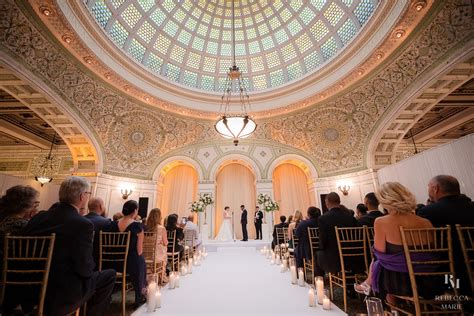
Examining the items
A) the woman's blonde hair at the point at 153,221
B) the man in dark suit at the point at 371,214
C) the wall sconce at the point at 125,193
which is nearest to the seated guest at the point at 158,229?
the woman's blonde hair at the point at 153,221

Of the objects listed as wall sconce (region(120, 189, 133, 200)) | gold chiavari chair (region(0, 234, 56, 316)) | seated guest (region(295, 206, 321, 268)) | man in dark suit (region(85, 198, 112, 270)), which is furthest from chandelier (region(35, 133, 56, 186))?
seated guest (region(295, 206, 321, 268))

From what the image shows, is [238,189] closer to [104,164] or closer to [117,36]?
[104,164]

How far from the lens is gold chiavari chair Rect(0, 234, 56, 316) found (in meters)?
1.68

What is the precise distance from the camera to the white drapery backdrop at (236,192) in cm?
1247

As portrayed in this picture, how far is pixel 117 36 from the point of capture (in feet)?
30.3

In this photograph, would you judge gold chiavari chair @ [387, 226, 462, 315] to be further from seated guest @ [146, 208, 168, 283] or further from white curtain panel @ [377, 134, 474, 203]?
white curtain panel @ [377, 134, 474, 203]

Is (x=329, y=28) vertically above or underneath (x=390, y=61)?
above

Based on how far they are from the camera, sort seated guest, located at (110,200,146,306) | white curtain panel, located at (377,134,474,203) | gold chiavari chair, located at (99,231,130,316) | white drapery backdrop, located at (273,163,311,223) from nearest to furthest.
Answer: gold chiavari chair, located at (99,231,130,316), seated guest, located at (110,200,146,306), white curtain panel, located at (377,134,474,203), white drapery backdrop, located at (273,163,311,223)

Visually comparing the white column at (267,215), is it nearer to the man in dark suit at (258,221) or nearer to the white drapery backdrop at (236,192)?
the man in dark suit at (258,221)

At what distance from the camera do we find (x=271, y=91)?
446 inches

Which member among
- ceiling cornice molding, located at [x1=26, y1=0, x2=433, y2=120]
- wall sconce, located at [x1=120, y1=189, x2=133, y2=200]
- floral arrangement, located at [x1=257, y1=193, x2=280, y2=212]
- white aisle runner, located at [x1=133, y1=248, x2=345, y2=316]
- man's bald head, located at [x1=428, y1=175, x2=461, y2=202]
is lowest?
white aisle runner, located at [x1=133, y1=248, x2=345, y2=316]

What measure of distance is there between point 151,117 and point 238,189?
20.7ft

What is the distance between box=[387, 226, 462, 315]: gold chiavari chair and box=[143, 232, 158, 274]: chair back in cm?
331

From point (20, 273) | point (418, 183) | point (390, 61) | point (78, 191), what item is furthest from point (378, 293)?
point (390, 61)
